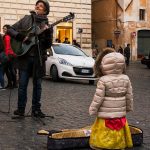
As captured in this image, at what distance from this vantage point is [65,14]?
1786 inches

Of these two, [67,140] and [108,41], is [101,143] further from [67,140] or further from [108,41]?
[108,41]

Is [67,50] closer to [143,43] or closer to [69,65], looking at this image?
[69,65]

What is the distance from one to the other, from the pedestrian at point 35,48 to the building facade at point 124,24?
4089cm

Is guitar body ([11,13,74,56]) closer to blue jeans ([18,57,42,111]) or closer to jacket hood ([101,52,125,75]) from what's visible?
blue jeans ([18,57,42,111])

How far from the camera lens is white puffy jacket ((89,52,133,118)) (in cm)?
637

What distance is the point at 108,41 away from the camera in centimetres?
5156

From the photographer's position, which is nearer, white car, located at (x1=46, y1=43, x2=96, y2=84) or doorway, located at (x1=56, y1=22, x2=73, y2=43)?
white car, located at (x1=46, y1=43, x2=96, y2=84)

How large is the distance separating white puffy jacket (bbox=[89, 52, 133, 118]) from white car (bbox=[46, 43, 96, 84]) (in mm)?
13081

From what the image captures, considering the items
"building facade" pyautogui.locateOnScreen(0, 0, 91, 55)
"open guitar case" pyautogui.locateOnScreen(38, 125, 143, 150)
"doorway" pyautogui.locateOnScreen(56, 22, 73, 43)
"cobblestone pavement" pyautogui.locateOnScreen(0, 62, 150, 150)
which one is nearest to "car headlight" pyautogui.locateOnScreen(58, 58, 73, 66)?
"cobblestone pavement" pyautogui.locateOnScreen(0, 62, 150, 150)

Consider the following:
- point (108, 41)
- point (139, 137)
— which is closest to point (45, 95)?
point (139, 137)

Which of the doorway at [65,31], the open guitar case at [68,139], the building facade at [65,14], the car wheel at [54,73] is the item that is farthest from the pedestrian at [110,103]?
the doorway at [65,31]

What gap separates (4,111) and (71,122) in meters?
1.95

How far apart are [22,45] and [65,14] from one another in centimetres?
3567

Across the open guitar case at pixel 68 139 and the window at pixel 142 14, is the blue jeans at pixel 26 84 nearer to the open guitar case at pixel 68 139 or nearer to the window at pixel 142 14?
the open guitar case at pixel 68 139
